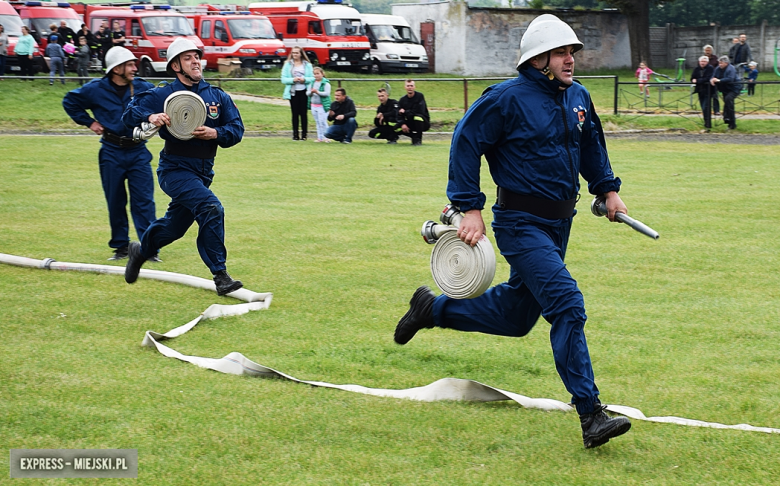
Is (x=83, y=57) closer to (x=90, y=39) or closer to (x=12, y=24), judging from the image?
(x=90, y=39)

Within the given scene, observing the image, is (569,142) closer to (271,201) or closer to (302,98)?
(271,201)

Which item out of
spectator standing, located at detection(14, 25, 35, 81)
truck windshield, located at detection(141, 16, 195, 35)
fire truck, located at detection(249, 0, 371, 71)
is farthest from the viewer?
fire truck, located at detection(249, 0, 371, 71)

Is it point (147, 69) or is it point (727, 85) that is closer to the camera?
point (727, 85)

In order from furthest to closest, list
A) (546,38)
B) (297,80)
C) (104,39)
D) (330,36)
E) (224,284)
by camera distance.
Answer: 1. (330,36)
2. (104,39)
3. (297,80)
4. (224,284)
5. (546,38)

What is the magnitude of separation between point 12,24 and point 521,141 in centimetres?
3322

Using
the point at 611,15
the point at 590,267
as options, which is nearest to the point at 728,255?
the point at 590,267

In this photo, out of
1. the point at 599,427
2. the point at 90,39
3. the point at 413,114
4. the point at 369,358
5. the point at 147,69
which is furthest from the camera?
the point at 147,69

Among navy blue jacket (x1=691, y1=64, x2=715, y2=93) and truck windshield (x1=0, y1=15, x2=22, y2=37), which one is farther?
truck windshield (x1=0, y1=15, x2=22, y2=37)

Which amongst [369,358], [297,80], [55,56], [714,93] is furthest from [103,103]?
[55,56]

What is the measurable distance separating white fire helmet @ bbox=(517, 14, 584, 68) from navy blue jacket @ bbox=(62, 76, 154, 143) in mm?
5489

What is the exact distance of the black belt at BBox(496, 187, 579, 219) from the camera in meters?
4.90

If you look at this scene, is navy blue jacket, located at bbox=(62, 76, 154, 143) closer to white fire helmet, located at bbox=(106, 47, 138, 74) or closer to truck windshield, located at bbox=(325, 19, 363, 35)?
white fire helmet, located at bbox=(106, 47, 138, 74)

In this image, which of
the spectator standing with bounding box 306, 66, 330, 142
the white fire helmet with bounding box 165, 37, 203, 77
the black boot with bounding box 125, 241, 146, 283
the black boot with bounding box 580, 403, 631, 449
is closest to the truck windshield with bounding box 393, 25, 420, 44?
the spectator standing with bounding box 306, 66, 330, 142

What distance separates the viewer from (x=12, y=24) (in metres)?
34.0
